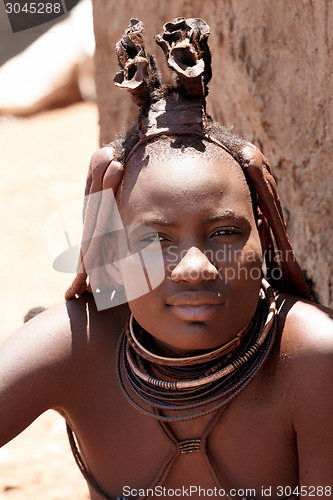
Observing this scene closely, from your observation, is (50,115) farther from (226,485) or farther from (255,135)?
(226,485)

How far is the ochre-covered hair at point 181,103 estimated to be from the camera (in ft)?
6.75

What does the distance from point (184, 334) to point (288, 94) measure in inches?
50.7

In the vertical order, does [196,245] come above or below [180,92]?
below

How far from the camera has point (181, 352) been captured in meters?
2.17

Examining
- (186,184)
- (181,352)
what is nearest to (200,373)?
(181,352)

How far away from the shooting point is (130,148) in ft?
7.02

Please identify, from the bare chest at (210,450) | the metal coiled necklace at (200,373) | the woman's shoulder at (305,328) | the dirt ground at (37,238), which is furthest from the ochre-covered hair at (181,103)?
A: the dirt ground at (37,238)

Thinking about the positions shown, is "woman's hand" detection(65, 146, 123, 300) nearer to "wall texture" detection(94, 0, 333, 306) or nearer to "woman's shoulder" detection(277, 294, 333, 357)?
"woman's shoulder" detection(277, 294, 333, 357)

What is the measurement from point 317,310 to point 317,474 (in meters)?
0.45

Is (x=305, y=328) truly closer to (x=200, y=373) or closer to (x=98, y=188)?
(x=200, y=373)

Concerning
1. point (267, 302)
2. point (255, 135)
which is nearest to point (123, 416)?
point (267, 302)

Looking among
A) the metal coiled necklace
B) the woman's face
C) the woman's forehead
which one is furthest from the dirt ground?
the woman's forehead

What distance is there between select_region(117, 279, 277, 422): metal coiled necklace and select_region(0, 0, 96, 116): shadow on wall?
5.61m

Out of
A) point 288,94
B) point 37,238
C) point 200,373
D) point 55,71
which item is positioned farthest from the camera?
point 55,71
